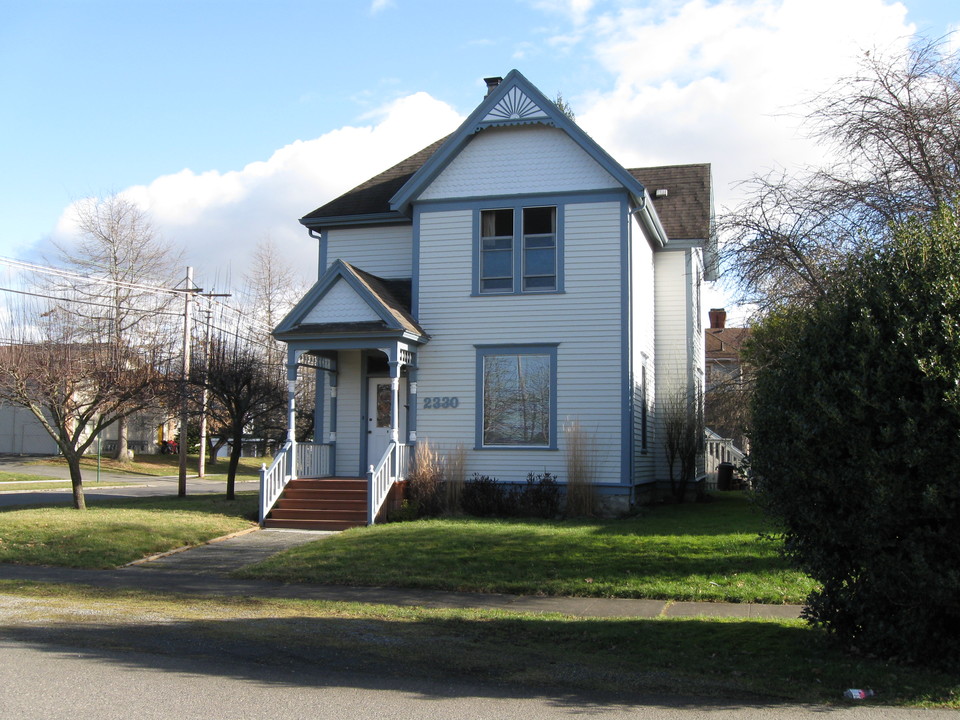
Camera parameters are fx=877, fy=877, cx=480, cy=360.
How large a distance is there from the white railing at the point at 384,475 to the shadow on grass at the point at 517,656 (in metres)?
7.24

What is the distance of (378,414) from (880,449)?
14.5m

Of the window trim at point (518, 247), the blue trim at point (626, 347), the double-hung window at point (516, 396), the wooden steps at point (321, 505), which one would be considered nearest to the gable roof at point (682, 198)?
the blue trim at point (626, 347)

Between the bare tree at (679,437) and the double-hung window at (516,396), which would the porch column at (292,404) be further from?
the bare tree at (679,437)

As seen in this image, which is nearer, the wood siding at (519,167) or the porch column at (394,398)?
the porch column at (394,398)

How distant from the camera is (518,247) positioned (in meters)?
19.5

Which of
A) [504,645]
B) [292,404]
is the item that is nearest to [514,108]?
[292,404]

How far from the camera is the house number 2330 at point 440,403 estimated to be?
19.5m

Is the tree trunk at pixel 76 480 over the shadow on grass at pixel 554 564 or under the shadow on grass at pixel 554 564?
over

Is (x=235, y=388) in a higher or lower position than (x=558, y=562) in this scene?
higher

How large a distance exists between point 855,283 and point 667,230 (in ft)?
51.7

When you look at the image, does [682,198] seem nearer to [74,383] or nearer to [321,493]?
[321,493]

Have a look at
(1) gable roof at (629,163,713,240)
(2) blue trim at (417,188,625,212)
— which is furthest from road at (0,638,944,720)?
(1) gable roof at (629,163,713,240)

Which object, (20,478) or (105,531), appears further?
(20,478)

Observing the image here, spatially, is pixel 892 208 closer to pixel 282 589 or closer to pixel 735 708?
pixel 735 708
